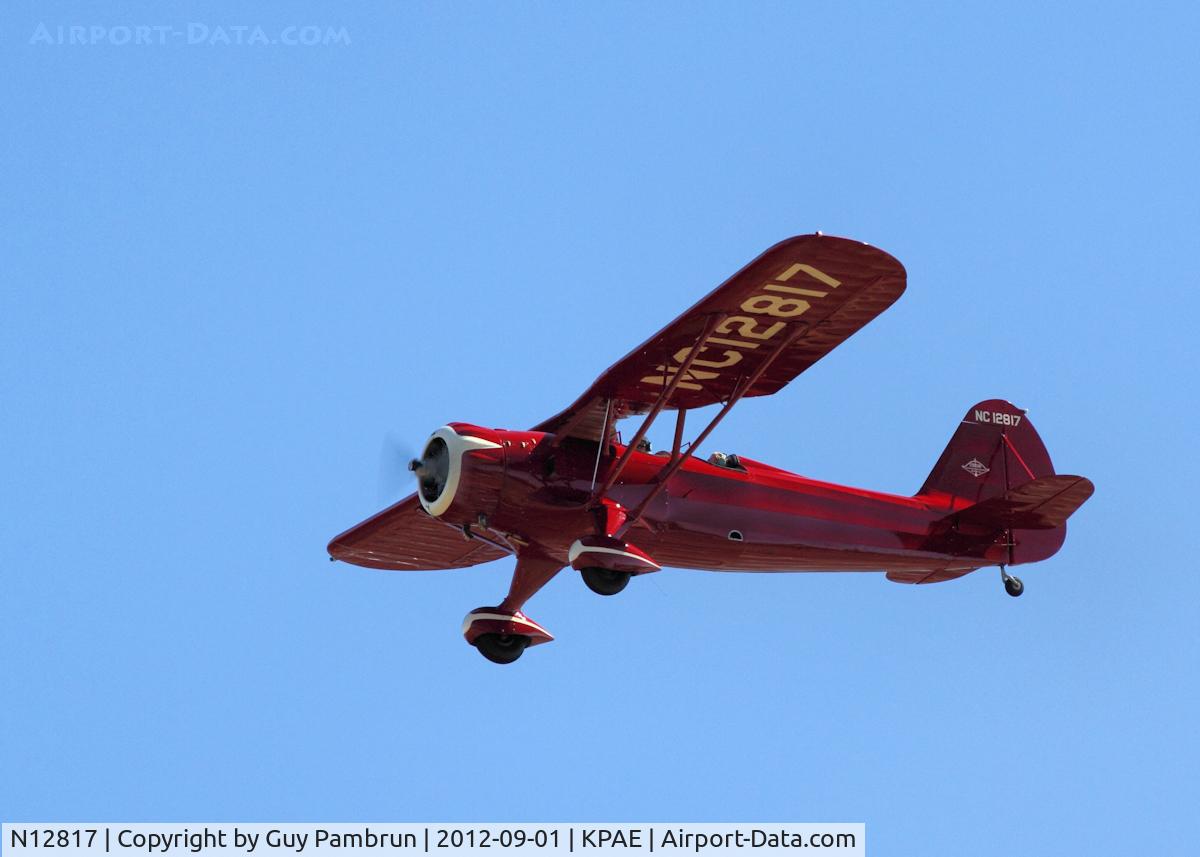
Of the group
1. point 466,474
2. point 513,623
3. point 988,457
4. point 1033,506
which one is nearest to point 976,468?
point 988,457

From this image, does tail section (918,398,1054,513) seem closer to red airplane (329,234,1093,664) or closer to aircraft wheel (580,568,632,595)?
red airplane (329,234,1093,664)

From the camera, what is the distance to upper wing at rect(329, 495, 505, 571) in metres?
21.3

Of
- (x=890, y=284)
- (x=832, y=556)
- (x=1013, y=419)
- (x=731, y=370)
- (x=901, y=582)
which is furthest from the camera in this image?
(x=1013, y=419)

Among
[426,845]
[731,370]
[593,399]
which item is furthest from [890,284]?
[426,845]

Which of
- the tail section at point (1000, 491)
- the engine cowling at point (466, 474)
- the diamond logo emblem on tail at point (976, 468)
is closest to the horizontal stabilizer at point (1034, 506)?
the tail section at point (1000, 491)

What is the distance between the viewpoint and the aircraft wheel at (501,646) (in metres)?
19.9

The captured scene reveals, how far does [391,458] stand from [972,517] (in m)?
6.44

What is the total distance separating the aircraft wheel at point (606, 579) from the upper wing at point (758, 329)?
151 centimetres

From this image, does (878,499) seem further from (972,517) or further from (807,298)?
(807,298)

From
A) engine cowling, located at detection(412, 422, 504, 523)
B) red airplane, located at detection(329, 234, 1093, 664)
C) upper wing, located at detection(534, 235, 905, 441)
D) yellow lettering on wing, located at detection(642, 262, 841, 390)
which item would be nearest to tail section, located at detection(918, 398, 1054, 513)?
red airplane, located at detection(329, 234, 1093, 664)

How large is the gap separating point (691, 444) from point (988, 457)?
550cm

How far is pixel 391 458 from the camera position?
18938 mm

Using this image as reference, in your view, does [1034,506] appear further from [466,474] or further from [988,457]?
[466,474]

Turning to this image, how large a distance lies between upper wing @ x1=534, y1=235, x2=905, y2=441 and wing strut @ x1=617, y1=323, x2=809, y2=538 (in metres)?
0.05
